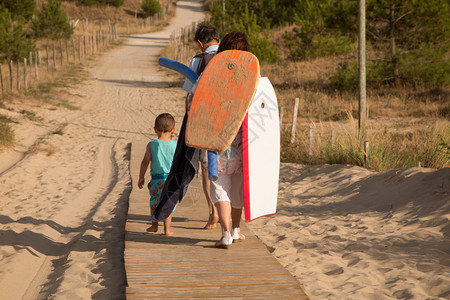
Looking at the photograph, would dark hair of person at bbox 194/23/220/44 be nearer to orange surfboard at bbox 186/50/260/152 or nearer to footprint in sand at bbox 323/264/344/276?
orange surfboard at bbox 186/50/260/152

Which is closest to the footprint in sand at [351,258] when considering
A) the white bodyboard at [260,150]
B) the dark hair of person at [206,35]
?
the white bodyboard at [260,150]

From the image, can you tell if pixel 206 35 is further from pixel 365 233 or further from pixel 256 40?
pixel 256 40

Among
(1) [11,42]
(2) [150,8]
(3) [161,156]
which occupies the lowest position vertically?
(3) [161,156]

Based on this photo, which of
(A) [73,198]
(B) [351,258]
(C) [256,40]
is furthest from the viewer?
(C) [256,40]

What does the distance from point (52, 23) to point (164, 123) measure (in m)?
30.6

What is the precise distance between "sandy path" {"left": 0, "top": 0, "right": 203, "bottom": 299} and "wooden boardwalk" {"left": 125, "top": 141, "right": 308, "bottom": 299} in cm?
25

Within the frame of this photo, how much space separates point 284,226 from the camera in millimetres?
6430

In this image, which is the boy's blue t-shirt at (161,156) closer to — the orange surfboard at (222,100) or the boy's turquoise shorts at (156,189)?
the boy's turquoise shorts at (156,189)

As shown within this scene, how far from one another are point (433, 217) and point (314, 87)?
16016 millimetres

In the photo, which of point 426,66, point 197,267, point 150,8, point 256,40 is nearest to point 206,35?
point 197,267

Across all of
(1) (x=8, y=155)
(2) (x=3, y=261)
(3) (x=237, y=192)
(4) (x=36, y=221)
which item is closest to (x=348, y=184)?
(3) (x=237, y=192)

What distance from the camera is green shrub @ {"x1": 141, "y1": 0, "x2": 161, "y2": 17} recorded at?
52.1 m

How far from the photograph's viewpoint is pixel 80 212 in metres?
7.18

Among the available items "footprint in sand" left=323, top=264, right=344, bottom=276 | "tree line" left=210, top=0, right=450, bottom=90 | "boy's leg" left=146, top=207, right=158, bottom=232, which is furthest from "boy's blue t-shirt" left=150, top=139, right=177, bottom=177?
"tree line" left=210, top=0, right=450, bottom=90
